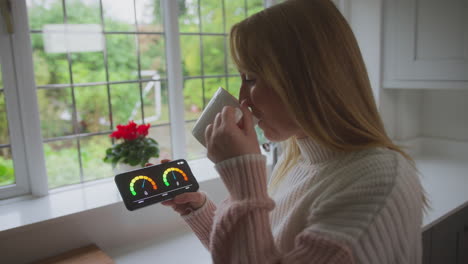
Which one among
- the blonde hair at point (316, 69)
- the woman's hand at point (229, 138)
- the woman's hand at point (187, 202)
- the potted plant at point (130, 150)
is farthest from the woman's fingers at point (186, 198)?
the potted plant at point (130, 150)

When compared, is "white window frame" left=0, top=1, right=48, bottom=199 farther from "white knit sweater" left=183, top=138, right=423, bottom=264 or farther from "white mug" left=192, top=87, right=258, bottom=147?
"white knit sweater" left=183, top=138, right=423, bottom=264

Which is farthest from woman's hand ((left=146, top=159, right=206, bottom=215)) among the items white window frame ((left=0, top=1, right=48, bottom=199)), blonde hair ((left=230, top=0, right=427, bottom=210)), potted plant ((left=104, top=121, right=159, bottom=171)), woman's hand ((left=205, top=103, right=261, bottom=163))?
white window frame ((left=0, top=1, right=48, bottom=199))

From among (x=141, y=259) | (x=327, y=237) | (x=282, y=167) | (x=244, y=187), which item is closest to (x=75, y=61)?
(x=141, y=259)

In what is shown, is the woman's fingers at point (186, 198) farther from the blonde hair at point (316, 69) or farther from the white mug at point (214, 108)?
the blonde hair at point (316, 69)

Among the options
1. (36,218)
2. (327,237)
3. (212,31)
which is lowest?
(36,218)

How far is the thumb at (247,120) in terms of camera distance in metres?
0.79

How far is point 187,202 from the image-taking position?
103cm

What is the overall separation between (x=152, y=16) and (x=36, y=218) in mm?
979

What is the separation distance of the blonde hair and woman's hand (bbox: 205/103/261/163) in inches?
3.6

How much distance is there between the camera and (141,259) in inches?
53.5

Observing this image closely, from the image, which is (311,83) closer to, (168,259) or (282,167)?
(282,167)

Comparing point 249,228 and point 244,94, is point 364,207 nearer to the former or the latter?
point 249,228

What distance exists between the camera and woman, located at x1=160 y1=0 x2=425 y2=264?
2.15 feet

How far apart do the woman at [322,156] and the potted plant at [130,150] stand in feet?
2.70
